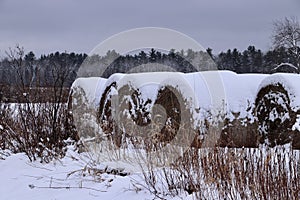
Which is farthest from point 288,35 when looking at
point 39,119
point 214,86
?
point 39,119

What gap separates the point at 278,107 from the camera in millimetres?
8625

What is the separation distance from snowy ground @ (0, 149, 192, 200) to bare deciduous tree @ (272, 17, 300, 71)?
30132mm

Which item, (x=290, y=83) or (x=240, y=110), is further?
(x=240, y=110)

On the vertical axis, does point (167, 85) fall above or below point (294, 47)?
below

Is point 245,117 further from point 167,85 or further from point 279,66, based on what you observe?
point 279,66

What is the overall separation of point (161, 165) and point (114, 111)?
511 cm

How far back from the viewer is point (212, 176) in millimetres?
4281

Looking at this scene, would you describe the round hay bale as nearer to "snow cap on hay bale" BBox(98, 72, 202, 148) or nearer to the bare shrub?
"snow cap on hay bale" BBox(98, 72, 202, 148)

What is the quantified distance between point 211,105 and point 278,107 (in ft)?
4.92

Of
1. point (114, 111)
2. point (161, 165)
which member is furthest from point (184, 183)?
point (114, 111)

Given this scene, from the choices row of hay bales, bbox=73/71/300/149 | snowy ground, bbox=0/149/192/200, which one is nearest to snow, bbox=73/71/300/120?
row of hay bales, bbox=73/71/300/149

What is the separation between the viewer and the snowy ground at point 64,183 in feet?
17.2

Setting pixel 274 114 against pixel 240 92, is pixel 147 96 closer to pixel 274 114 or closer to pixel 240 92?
pixel 240 92

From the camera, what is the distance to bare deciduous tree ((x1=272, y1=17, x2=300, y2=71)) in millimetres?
33469
